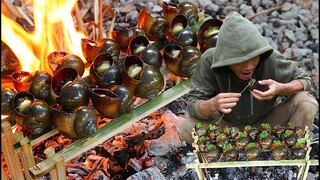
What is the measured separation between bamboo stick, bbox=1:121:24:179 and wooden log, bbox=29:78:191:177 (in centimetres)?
19

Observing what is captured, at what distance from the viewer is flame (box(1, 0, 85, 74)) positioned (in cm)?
299

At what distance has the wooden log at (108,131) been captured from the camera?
2229 millimetres

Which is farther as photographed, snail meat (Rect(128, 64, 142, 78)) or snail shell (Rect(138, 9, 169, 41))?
snail shell (Rect(138, 9, 169, 41))

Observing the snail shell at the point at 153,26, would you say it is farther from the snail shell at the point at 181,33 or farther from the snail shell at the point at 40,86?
the snail shell at the point at 40,86

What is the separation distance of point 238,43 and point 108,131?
0.85 m

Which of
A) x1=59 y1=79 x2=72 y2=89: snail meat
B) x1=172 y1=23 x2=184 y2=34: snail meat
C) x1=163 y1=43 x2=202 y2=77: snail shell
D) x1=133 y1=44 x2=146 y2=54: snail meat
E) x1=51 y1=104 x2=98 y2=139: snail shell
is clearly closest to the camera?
x1=51 y1=104 x2=98 y2=139: snail shell

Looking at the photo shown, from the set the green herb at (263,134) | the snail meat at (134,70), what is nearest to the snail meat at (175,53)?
the snail meat at (134,70)

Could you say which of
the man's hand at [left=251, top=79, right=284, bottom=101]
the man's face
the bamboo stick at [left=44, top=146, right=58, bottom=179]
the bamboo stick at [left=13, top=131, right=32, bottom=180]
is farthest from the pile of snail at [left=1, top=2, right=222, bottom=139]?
the man's hand at [left=251, top=79, right=284, bottom=101]

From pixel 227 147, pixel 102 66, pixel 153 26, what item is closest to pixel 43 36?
pixel 102 66

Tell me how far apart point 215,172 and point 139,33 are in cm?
121

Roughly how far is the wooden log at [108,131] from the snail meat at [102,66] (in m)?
0.30

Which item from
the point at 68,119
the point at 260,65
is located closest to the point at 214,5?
the point at 260,65

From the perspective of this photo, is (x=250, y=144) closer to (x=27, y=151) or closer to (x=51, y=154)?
(x=51, y=154)

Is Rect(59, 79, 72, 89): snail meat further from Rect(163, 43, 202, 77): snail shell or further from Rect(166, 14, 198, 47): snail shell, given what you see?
Rect(166, 14, 198, 47): snail shell
